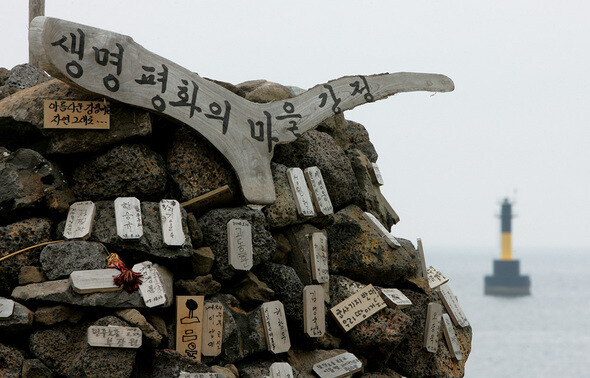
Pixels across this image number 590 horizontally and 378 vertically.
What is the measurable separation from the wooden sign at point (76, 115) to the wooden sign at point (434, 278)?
408 cm

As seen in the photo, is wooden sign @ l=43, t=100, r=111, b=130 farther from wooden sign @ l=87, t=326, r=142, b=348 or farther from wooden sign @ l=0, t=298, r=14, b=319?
wooden sign @ l=87, t=326, r=142, b=348

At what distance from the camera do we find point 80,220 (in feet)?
19.1

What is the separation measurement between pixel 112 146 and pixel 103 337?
1677mm

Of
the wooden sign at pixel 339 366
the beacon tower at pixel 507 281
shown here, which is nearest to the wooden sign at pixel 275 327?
the wooden sign at pixel 339 366

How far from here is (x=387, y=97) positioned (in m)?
7.68

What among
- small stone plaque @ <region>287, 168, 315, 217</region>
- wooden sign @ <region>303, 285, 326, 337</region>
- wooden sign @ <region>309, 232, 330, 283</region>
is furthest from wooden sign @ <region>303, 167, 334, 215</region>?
wooden sign @ <region>303, 285, 326, 337</region>

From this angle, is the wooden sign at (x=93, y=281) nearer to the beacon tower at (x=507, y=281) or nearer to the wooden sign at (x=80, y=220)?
the wooden sign at (x=80, y=220)

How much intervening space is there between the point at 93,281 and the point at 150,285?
45cm

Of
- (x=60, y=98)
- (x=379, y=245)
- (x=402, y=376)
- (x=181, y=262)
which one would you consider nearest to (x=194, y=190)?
(x=181, y=262)

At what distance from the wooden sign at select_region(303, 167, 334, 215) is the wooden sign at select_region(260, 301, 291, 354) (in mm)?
1127

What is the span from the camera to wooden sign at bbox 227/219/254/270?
6.26 m

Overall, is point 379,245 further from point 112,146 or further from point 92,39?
point 92,39

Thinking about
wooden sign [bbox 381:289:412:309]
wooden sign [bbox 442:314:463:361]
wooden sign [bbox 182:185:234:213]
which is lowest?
wooden sign [bbox 442:314:463:361]

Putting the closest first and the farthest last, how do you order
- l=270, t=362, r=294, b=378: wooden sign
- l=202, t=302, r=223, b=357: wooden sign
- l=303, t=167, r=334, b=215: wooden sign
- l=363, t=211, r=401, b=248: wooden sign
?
l=202, t=302, r=223, b=357: wooden sign, l=270, t=362, r=294, b=378: wooden sign, l=303, t=167, r=334, b=215: wooden sign, l=363, t=211, r=401, b=248: wooden sign
